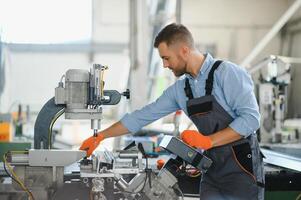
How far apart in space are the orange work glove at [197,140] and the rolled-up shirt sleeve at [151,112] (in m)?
0.41

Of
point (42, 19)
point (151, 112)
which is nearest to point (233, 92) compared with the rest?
point (151, 112)

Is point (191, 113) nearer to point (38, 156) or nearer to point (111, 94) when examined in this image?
point (111, 94)

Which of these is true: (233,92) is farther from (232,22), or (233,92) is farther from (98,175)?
(232,22)

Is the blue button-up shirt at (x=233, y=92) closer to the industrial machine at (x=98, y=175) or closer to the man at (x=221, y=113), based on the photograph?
the man at (x=221, y=113)

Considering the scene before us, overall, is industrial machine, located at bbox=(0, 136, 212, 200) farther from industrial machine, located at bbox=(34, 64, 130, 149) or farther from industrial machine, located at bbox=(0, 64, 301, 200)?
industrial machine, located at bbox=(34, 64, 130, 149)

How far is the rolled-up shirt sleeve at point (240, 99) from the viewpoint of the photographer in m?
1.69

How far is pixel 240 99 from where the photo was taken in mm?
1731

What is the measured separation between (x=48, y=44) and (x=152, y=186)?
3.55 metres

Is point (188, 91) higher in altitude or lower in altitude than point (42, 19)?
lower

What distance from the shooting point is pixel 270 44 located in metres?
5.75

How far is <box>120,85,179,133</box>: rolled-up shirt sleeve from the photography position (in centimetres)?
208

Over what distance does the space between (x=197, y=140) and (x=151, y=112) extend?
0.49 meters

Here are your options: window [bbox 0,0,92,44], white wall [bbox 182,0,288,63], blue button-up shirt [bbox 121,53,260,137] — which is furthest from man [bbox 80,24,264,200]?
white wall [bbox 182,0,288,63]

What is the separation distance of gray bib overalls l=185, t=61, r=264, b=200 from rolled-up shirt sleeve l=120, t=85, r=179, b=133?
24cm
